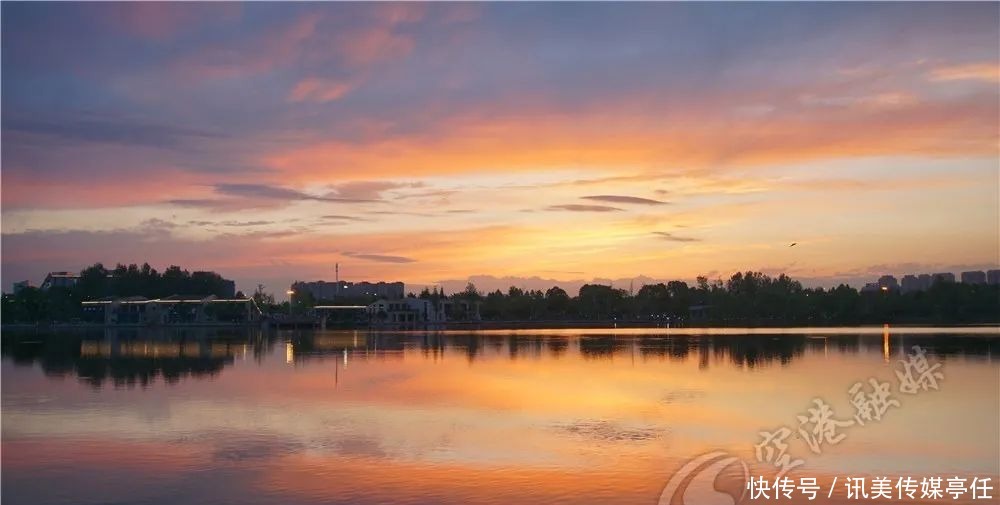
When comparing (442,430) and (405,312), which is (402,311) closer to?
(405,312)

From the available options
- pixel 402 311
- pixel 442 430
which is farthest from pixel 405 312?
pixel 442 430

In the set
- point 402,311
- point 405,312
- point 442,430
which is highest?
point 402,311

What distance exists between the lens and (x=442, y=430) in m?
24.1

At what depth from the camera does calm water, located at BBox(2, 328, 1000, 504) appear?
56.6 feet

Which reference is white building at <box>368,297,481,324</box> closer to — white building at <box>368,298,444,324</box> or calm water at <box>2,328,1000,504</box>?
white building at <box>368,298,444,324</box>

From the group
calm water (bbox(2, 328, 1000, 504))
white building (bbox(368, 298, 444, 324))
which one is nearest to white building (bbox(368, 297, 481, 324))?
white building (bbox(368, 298, 444, 324))

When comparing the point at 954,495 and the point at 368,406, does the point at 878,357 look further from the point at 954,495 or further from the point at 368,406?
the point at 954,495

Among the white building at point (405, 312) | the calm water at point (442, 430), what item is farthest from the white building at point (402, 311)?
the calm water at point (442, 430)

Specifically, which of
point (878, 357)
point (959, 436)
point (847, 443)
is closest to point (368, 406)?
point (847, 443)

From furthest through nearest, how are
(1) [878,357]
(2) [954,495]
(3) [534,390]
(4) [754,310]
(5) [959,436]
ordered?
(4) [754,310] < (1) [878,357] < (3) [534,390] < (5) [959,436] < (2) [954,495]

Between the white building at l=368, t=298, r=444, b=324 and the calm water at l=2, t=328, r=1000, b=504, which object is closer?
the calm water at l=2, t=328, r=1000, b=504

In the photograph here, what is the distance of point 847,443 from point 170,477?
15.1 metres

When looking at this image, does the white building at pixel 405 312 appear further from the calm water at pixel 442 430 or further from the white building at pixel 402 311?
the calm water at pixel 442 430

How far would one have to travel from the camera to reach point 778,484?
56.7 feet
